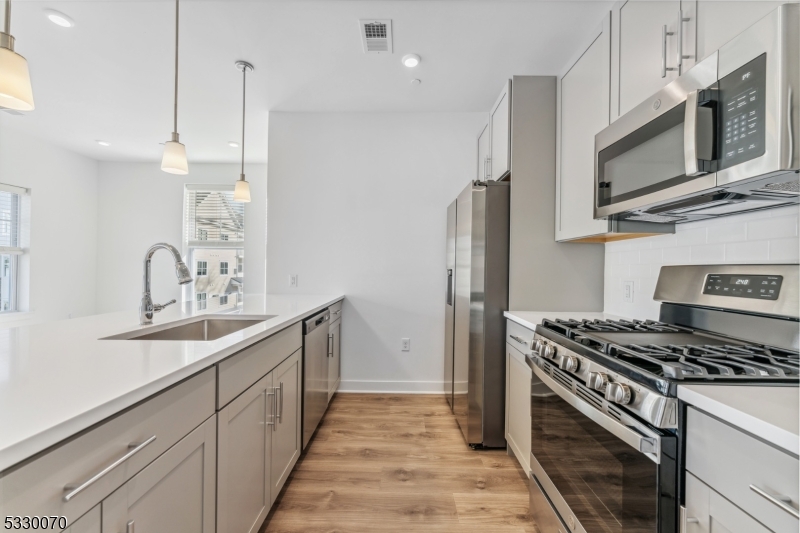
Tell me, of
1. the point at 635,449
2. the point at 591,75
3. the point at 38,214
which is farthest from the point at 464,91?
the point at 38,214

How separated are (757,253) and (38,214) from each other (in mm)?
6493

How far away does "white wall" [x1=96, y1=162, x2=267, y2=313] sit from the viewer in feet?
17.2

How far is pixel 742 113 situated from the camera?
93 cm

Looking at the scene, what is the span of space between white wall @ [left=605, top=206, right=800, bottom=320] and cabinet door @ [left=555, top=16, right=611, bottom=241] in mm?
305

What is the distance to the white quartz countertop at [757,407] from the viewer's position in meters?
0.59

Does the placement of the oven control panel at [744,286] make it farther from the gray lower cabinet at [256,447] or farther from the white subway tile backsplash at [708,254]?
the gray lower cabinet at [256,447]

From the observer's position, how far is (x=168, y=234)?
17.5 ft

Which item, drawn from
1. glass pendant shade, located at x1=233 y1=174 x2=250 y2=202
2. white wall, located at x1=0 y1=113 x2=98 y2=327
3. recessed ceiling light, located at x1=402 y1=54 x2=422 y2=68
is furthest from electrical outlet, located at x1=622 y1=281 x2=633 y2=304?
white wall, located at x1=0 y1=113 x2=98 y2=327

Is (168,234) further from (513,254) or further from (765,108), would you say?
(765,108)

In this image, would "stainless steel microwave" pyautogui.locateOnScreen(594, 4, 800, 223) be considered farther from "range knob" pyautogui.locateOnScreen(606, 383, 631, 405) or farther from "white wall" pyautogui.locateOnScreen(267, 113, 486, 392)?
"white wall" pyautogui.locateOnScreen(267, 113, 486, 392)

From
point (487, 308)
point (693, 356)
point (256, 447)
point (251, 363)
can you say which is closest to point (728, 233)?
point (693, 356)

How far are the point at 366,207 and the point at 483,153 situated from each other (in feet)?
3.79

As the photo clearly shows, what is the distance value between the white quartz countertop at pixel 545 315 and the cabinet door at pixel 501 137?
3.02ft

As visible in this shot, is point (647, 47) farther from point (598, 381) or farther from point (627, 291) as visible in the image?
point (598, 381)
